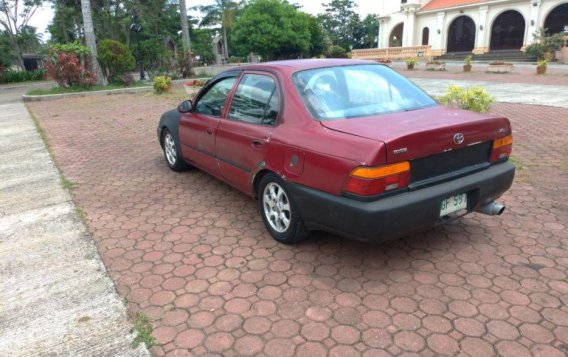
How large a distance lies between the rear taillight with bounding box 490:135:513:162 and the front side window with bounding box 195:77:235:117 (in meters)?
2.50

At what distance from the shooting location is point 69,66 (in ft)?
57.5

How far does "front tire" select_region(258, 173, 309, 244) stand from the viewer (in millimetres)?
3469

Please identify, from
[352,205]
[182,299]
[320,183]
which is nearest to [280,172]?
[320,183]

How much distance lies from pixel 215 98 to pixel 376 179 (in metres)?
2.43

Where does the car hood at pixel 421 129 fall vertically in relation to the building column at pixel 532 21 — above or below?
below

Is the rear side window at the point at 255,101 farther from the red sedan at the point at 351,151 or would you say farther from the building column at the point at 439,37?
the building column at the point at 439,37

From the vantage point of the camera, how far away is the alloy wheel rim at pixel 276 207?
11.7 ft

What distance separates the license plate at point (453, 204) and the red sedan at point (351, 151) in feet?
0.04

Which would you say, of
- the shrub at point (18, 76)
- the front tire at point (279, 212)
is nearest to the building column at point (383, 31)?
the shrub at point (18, 76)

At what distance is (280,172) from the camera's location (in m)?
3.43

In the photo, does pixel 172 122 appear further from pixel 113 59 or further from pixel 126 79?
pixel 113 59

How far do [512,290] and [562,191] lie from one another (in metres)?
2.40

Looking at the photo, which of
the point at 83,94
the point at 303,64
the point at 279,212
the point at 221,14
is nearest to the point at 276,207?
the point at 279,212

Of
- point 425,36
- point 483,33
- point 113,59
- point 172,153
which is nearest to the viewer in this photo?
point 172,153
